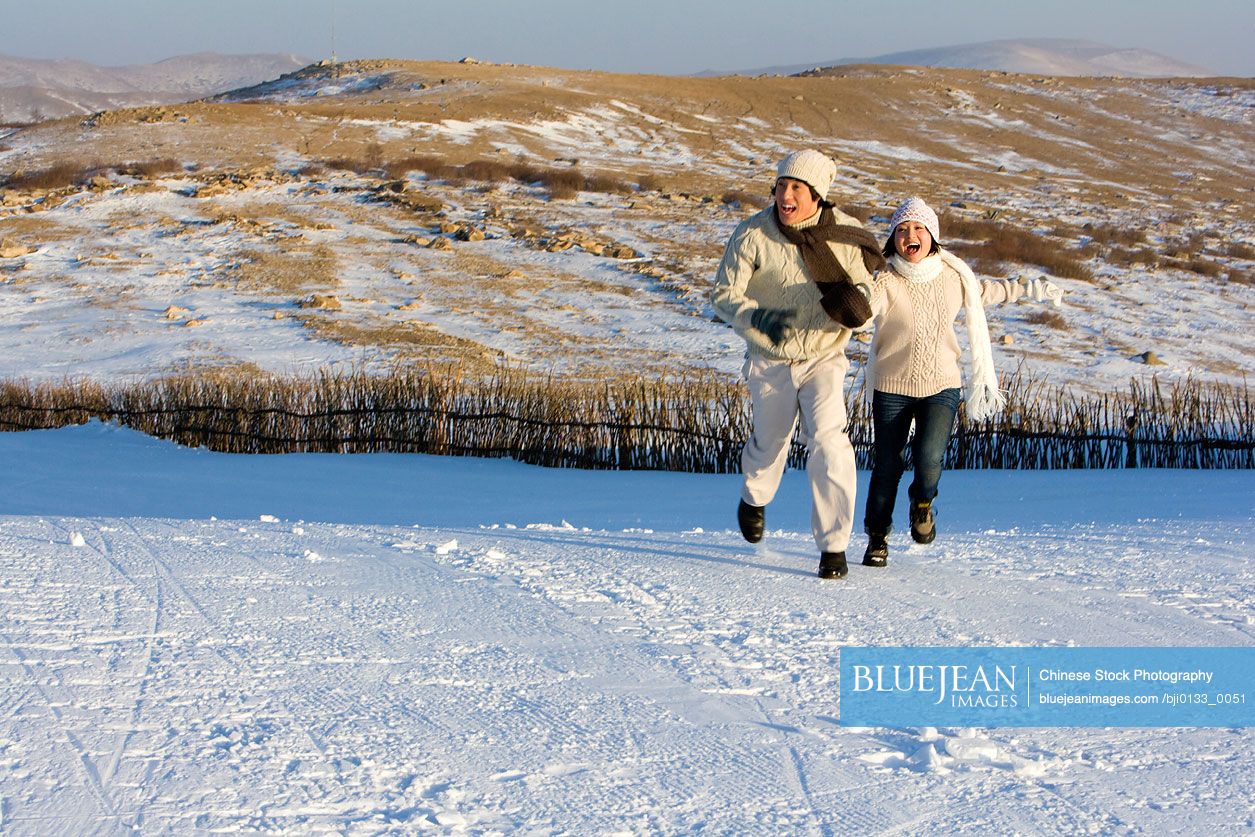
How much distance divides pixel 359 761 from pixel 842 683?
42.8 inches

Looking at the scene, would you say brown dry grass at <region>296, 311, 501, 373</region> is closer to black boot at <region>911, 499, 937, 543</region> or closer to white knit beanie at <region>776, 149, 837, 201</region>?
black boot at <region>911, 499, 937, 543</region>

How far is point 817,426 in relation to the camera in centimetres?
393

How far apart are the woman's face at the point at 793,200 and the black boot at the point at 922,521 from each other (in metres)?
1.13

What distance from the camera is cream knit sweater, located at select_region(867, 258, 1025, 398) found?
13.5 feet

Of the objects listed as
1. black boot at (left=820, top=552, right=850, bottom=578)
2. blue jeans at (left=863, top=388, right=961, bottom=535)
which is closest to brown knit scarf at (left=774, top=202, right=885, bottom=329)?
blue jeans at (left=863, top=388, right=961, bottom=535)

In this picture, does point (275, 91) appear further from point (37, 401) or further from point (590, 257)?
point (37, 401)

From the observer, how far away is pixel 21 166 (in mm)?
26188

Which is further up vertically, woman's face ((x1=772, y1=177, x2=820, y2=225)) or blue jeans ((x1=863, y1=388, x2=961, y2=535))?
woman's face ((x1=772, y1=177, x2=820, y2=225))

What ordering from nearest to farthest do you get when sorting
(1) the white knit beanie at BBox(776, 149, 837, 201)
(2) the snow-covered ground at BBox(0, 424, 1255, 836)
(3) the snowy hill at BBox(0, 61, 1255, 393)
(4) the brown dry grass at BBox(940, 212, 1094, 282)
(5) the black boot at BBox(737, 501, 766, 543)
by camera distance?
(2) the snow-covered ground at BBox(0, 424, 1255, 836), (1) the white knit beanie at BBox(776, 149, 837, 201), (5) the black boot at BBox(737, 501, 766, 543), (3) the snowy hill at BBox(0, 61, 1255, 393), (4) the brown dry grass at BBox(940, 212, 1094, 282)

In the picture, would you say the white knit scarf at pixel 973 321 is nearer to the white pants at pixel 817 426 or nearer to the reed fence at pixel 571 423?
the white pants at pixel 817 426

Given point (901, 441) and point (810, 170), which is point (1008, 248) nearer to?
point (901, 441)

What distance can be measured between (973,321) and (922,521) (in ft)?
2.38

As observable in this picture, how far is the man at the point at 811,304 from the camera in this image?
387 centimetres

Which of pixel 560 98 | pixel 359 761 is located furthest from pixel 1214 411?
pixel 560 98
